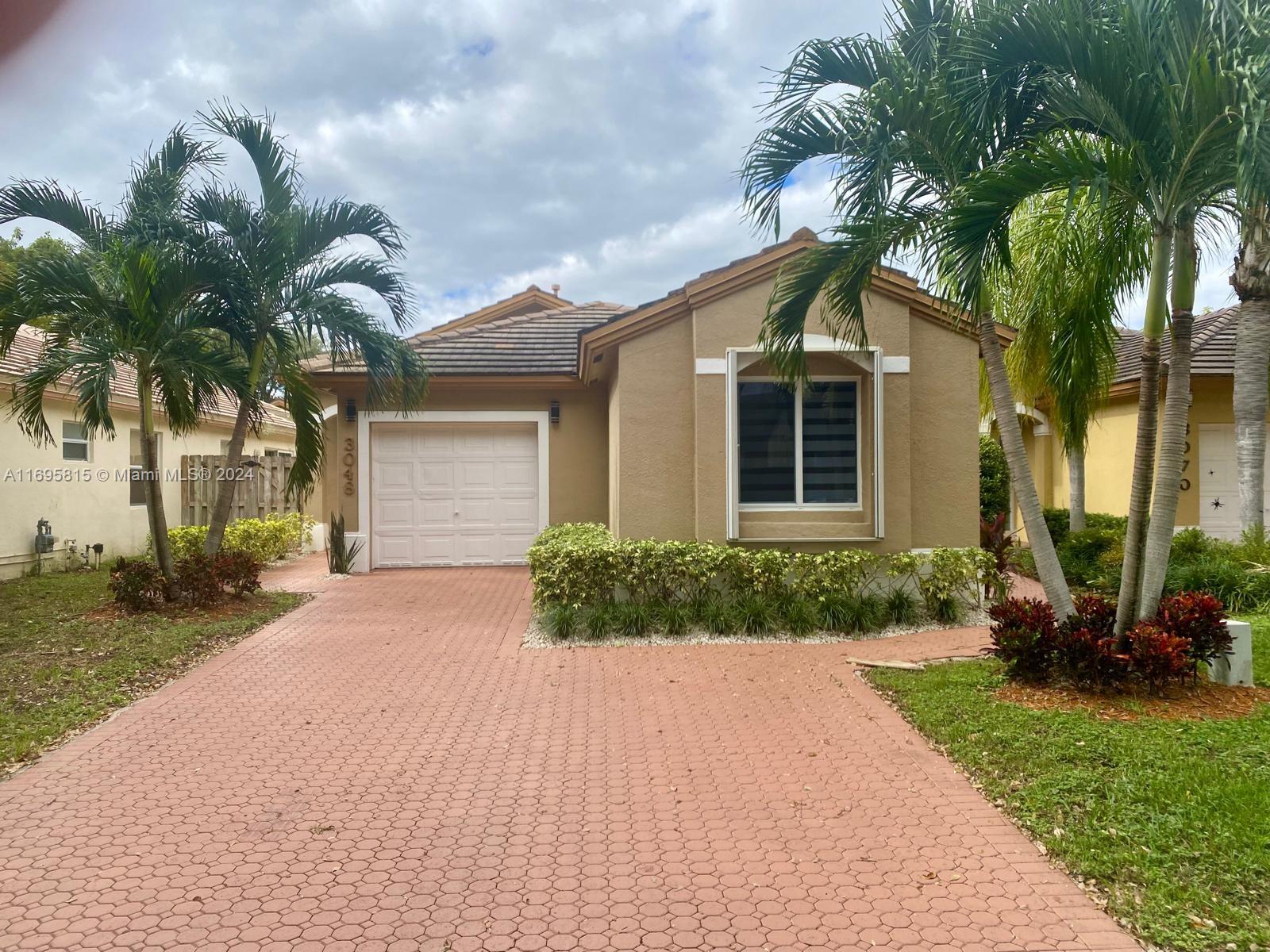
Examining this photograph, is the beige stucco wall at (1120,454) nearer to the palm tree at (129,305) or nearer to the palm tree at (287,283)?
the palm tree at (287,283)

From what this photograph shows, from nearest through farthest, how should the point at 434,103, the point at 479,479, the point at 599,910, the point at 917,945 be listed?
the point at 917,945, the point at 599,910, the point at 434,103, the point at 479,479

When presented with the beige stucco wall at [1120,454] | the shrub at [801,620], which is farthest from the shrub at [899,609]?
the beige stucco wall at [1120,454]

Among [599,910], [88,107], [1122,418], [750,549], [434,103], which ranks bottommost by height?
[599,910]

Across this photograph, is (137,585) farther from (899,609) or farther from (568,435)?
(899,609)

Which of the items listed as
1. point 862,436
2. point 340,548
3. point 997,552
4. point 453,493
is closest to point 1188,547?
point 997,552

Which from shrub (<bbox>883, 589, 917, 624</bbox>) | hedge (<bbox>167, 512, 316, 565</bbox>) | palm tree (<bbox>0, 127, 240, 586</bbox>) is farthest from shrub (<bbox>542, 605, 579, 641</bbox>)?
hedge (<bbox>167, 512, 316, 565</bbox>)

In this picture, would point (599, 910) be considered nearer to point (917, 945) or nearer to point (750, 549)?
point (917, 945)

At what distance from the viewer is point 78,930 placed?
3.42m

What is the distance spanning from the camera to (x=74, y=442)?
14773 millimetres

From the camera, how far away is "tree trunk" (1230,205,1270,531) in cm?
1022

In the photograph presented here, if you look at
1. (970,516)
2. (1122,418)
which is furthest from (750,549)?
(1122,418)

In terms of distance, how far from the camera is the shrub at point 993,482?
16094 mm

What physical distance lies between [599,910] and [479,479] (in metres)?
11.6

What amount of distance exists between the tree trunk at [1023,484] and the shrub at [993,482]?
9982mm
